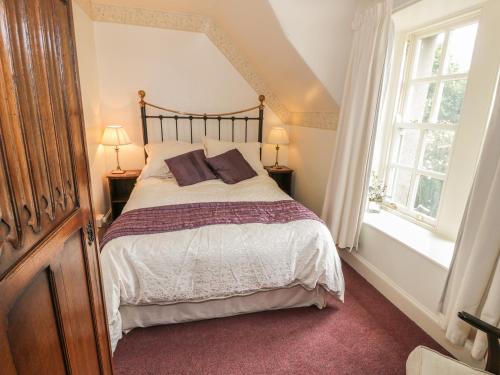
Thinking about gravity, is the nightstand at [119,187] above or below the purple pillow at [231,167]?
below

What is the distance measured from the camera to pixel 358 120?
2260 mm

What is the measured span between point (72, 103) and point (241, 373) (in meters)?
1.51

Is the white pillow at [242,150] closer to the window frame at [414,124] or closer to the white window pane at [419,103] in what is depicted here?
the window frame at [414,124]

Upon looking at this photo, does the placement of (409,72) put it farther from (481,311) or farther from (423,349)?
(423,349)

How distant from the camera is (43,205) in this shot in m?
0.53

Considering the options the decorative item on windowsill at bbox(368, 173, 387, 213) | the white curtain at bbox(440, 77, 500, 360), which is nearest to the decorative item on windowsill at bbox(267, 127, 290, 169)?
the decorative item on windowsill at bbox(368, 173, 387, 213)

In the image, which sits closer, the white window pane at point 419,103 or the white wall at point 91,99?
the white window pane at point 419,103

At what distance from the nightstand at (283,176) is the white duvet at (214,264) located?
5.57 feet

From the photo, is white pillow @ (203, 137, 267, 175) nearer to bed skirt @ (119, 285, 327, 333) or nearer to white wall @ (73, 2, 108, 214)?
white wall @ (73, 2, 108, 214)

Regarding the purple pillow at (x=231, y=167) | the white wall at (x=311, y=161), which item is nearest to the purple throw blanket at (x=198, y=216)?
the purple pillow at (x=231, y=167)

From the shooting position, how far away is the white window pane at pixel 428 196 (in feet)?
6.86

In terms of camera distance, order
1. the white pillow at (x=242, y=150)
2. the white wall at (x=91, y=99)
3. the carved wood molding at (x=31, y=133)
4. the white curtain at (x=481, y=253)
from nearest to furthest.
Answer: the carved wood molding at (x=31, y=133) → the white curtain at (x=481, y=253) → the white wall at (x=91, y=99) → the white pillow at (x=242, y=150)

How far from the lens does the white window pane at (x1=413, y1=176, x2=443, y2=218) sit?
2.09m

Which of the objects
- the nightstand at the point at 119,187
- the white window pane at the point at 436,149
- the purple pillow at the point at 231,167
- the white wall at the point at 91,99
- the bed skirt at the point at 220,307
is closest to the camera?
the bed skirt at the point at 220,307
